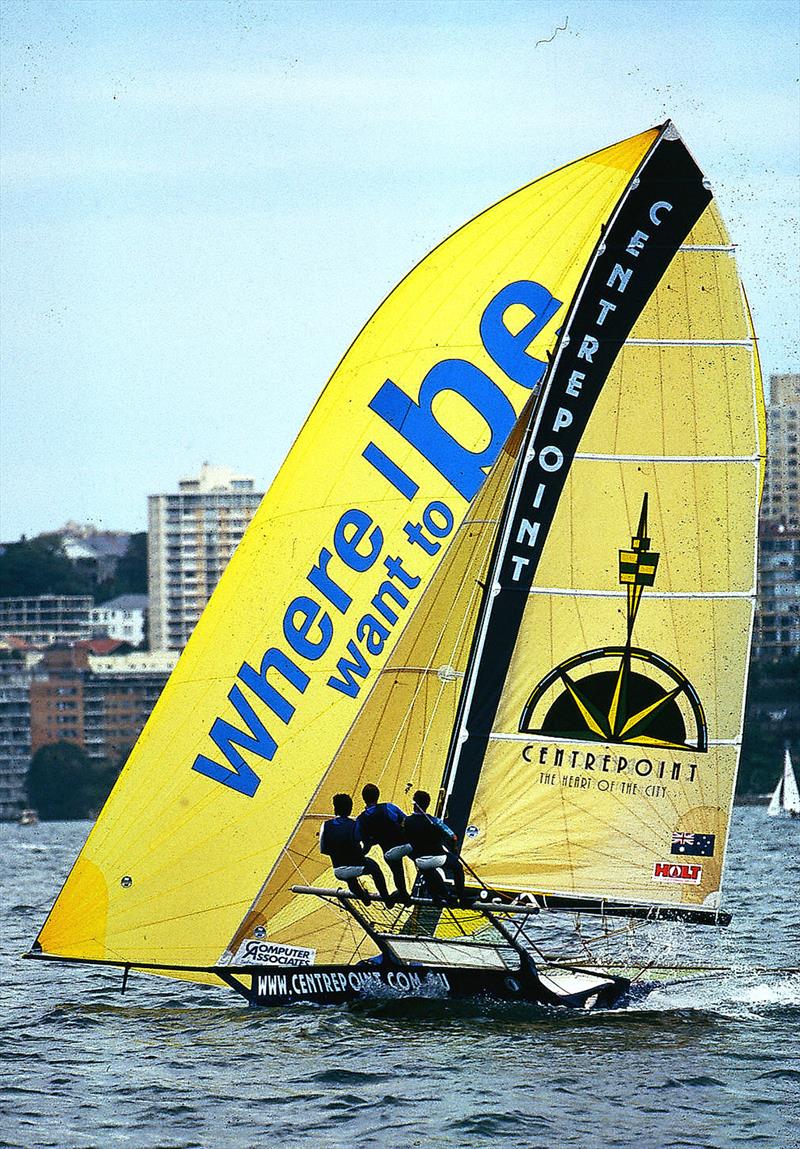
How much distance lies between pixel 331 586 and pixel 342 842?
191 centimetres

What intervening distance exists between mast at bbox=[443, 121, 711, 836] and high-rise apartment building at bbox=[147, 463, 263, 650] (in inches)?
3913

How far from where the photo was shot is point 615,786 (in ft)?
40.3

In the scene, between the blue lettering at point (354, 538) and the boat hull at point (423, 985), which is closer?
the boat hull at point (423, 985)

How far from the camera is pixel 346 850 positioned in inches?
466

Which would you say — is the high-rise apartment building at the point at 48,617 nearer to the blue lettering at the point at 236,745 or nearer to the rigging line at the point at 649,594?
the blue lettering at the point at 236,745

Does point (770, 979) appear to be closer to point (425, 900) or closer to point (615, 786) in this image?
point (615, 786)

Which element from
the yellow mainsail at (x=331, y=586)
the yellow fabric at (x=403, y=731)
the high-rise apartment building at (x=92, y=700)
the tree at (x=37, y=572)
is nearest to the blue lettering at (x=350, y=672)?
the yellow mainsail at (x=331, y=586)

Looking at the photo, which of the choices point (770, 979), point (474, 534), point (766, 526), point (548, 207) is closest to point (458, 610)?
point (474, 534)

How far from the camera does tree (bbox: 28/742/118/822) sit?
8688 centimetres

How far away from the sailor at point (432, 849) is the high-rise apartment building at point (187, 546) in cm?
9978

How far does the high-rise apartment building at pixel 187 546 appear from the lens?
112 metres

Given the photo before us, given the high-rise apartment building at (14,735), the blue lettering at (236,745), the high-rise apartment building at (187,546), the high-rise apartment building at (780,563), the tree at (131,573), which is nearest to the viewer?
the blue lettering at (236,745)

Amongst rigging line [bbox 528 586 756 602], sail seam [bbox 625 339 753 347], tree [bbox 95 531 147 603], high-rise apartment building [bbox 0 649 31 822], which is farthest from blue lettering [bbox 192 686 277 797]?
tree [bbox 95 531 147 603]

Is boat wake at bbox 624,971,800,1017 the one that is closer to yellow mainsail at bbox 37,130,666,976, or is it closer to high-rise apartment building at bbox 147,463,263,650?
yellow mainsail at bbox 37,130,666,976
